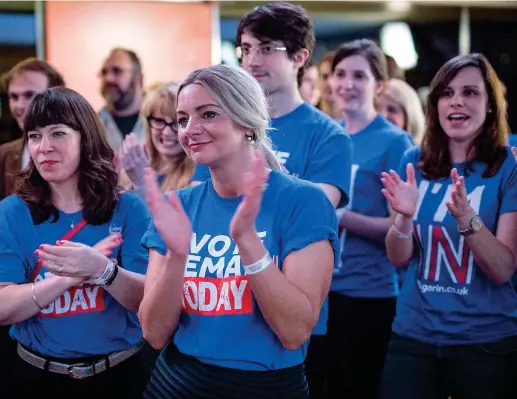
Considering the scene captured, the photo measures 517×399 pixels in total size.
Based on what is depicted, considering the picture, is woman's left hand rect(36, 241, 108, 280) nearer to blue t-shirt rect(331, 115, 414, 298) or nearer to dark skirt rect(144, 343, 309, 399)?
dark skirt rect(144, 343, 309, 399)

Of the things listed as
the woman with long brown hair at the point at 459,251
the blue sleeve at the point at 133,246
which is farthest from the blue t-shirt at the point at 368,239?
the blue sleeve at the point at 133,246

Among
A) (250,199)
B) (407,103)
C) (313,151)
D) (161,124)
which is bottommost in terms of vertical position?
(250,199)

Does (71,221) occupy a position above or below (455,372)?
above

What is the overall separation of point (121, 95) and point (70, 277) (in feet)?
7.69

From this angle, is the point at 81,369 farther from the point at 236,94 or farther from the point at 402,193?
the point at 402,193

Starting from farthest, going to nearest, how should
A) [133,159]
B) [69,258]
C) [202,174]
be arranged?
1. [133,159]
2. [202,174]
3. [69,258]

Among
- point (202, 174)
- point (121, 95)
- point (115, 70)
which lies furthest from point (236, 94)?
point (115, 70)

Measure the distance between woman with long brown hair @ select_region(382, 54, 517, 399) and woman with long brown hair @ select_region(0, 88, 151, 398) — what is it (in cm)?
87

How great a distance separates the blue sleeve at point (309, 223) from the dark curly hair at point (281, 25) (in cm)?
103

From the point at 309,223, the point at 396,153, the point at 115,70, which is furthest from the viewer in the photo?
the point at 115,70

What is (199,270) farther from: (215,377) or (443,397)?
(443,397)

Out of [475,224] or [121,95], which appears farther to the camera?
[121,95]

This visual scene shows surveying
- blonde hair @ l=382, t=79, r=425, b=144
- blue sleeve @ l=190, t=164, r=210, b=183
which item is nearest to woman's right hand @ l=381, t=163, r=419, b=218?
blue sleeve @ l=190, t=164, r=210, b=183

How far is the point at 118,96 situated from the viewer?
4.50 m
